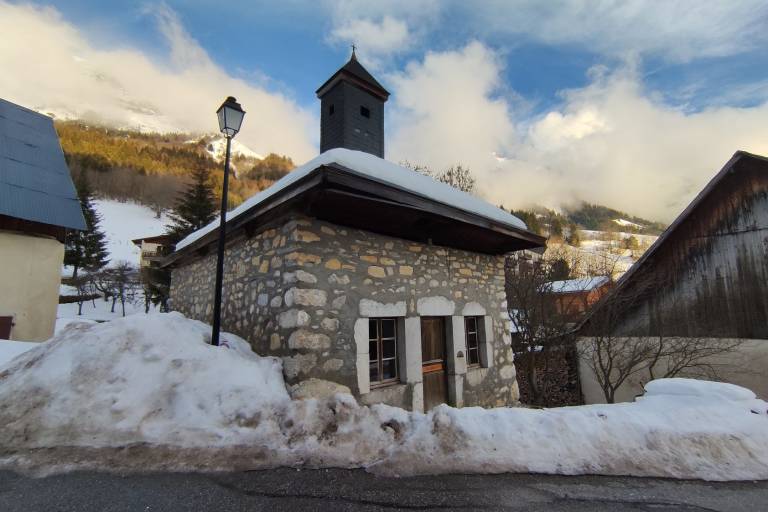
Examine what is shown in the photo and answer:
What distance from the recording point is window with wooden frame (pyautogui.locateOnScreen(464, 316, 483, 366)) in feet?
21.1

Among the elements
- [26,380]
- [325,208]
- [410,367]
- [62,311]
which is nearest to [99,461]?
[26,380]

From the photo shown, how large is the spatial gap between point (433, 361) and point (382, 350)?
1.11 meters

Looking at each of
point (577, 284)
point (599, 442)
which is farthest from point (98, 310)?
point (599, 442)

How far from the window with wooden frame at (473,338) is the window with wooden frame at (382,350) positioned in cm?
174

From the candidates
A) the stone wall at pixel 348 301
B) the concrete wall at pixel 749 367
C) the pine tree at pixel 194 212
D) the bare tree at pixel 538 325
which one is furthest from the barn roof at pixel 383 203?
the pine tree at pixel 194 212

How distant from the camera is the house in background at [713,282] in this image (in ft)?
23.9

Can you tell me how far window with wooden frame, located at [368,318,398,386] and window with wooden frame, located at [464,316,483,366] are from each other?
1.74 m

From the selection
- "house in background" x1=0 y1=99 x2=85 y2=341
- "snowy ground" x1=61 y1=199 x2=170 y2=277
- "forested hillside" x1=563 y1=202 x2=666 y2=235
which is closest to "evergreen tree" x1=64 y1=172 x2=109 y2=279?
"snowy ground" x1=61 y1=199 x2=170 y2=277

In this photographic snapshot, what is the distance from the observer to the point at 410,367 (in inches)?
201

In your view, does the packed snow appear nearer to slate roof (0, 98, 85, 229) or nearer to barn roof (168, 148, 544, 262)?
slate roof (0, 98, 85, 229)

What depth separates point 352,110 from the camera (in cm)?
813

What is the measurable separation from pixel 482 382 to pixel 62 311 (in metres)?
25.5

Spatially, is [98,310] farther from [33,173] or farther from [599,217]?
[599,217]

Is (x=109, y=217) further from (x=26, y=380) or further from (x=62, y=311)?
(x=26, y=380)
